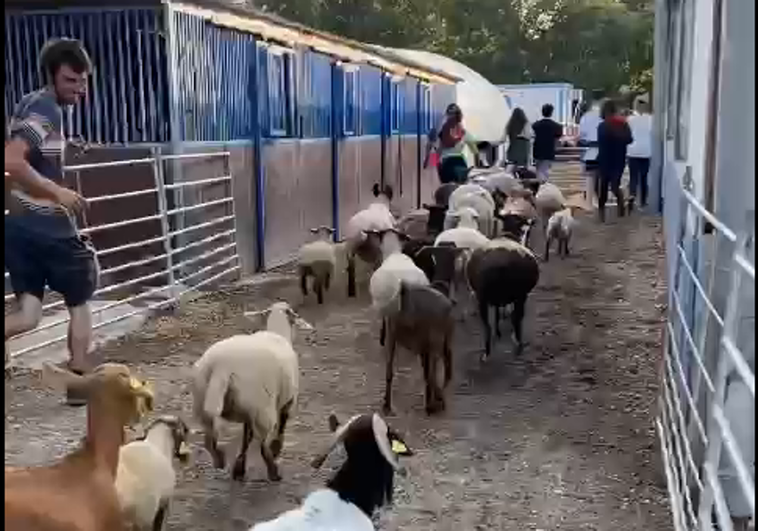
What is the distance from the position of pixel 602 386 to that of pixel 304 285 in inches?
146

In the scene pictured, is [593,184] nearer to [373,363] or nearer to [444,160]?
[444,160]

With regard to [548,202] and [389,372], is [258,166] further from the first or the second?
[389,372]

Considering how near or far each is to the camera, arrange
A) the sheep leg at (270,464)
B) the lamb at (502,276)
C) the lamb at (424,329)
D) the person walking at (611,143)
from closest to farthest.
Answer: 1. the sheep leg at (270,464)
2. the lamb at (424,329)
3. the lamb at (502,276)
4. the person walking at (611,143)

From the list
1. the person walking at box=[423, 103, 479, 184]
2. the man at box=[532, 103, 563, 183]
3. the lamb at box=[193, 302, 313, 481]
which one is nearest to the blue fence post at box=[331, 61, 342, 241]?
the person walking at box=[423, 103, 479, 184]

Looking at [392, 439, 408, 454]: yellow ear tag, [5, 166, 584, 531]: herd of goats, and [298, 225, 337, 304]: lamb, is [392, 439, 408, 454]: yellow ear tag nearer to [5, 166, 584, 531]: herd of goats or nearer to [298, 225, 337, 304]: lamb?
[5, 166, 584, 531]: herd of goats

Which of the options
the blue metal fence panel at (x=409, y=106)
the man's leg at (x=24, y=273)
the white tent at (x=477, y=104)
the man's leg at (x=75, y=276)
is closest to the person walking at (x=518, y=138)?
the blue metal fence panel at (x=409, y=106)

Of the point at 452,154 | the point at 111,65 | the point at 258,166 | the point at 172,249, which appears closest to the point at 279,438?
the point at 172,249

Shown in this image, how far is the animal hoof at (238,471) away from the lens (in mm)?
4844

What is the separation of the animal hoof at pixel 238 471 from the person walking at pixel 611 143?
1160cm

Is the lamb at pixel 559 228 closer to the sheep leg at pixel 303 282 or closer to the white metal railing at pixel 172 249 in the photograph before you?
the sheep leg at pixel 303 282

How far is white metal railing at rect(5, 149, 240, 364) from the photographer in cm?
845

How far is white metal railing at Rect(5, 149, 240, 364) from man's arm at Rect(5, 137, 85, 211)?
2.96 meters

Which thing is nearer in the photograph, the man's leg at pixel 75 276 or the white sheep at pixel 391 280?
the man's leg at pixel 75 276

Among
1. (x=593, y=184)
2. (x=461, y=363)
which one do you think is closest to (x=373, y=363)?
(x=461, y=363)
